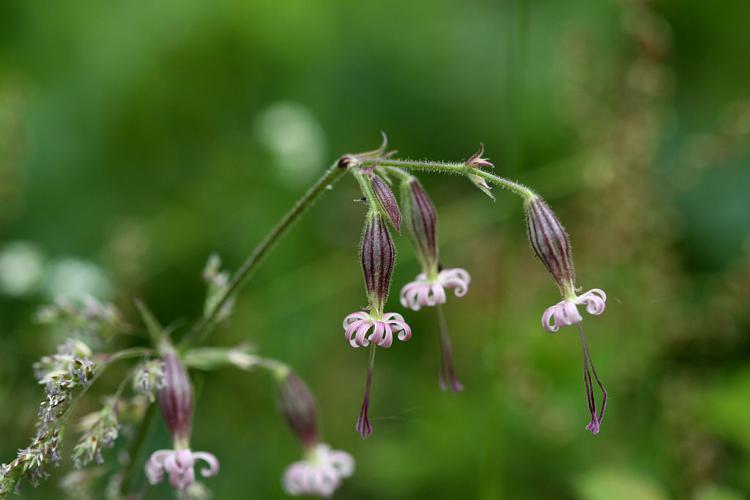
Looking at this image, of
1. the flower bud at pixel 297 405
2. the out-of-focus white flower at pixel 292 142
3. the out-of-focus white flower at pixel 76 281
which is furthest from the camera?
the out-of-focus white flower at pixel 292 142

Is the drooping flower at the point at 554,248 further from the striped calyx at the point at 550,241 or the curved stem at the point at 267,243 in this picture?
the curved stem at the point at 267,243

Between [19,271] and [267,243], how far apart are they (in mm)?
2018

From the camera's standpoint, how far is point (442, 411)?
136 inches

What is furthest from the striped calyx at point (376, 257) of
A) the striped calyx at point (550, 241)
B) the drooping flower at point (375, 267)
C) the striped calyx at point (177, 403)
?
the striped calyx at point (177, 403)

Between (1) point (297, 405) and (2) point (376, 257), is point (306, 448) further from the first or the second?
(2) point (376, 257)

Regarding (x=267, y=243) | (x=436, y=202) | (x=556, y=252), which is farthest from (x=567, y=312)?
(x=436, y=202)

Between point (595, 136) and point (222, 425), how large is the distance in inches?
73.1

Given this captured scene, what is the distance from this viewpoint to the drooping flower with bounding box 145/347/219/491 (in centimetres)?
186

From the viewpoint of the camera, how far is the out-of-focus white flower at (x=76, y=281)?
136 inches

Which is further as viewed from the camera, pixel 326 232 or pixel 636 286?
pixel 326 232

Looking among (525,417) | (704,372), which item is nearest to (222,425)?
(525,417)

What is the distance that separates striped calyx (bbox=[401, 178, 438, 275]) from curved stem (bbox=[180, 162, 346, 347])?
15 cm

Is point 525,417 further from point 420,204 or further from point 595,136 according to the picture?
point 420,204

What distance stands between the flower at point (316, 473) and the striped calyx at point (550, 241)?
2.59 ft
